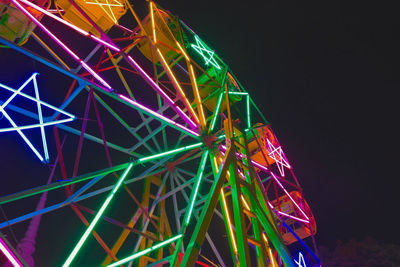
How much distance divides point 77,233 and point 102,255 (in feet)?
4.91

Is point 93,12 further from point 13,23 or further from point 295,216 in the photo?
point 295,216

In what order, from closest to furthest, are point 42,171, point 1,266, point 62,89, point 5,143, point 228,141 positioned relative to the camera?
point 1,266, point 228,141, point 5,143, point 42,171, point 62,89

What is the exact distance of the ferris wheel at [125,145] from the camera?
218 inches

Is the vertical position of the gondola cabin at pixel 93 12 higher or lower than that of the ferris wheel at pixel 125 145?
higher

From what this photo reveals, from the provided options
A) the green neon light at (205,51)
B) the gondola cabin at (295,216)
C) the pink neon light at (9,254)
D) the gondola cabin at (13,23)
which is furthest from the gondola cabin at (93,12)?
the gondola cabin at (295,216)

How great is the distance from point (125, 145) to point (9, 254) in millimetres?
8509

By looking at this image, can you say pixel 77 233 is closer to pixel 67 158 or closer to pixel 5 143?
pixel 67 158

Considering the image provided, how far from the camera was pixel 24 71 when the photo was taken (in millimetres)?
9375

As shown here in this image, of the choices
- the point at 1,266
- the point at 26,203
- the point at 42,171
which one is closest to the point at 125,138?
the point at 42,171

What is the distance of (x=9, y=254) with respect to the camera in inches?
137

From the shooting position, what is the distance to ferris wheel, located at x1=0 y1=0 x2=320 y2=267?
18.2ft

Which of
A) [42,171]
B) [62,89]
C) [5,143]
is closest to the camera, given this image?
[5,143]

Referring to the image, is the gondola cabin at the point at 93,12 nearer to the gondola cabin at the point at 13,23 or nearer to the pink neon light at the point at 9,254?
the gondola cabin at the point at 13,23

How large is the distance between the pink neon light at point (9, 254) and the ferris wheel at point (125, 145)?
11 mm
